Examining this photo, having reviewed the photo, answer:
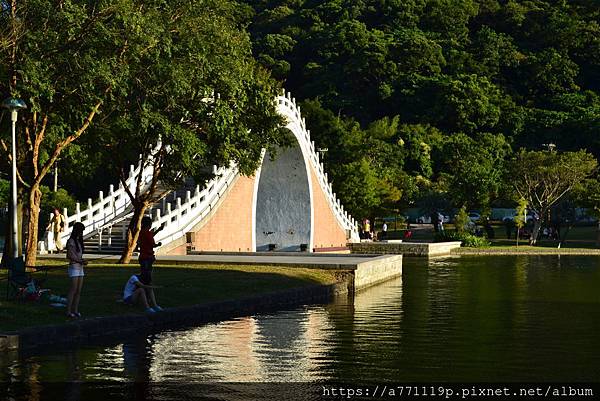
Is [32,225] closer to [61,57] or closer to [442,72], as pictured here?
[61,57]

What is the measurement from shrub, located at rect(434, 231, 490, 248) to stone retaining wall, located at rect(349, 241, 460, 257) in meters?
5.16

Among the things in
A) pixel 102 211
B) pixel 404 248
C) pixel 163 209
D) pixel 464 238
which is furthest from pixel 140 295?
pixel 464 238

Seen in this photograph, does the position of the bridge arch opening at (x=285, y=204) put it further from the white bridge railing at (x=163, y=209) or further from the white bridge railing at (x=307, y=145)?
the white bridge railing at (x=163, y=209)

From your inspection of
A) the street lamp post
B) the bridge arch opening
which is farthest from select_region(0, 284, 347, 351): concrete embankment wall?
the bridge arch opening

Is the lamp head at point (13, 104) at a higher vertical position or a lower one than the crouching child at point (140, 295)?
higher

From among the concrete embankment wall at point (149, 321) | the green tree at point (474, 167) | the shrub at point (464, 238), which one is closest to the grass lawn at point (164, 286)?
the concrete embankment wall at point (149, 321)

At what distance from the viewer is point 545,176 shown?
72500mm

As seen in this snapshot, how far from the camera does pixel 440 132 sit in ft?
416

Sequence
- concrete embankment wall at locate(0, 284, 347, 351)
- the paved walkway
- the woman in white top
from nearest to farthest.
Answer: concrete embankment wall at locate(0, 284, 347, 351), the woman in white top, the paved walkway

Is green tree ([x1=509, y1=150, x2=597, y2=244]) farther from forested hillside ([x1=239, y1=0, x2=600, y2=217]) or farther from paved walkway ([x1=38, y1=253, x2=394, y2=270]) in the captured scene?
paved walkway ([x1=38, y1=253, x2=394, y2=270])

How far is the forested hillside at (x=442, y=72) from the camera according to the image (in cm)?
11775

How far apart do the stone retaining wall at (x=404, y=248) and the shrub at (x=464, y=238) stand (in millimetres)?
5161

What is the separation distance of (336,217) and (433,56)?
82.5 meters

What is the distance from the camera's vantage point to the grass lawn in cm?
1898
